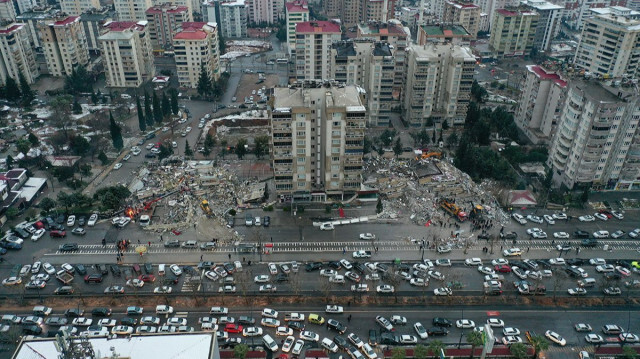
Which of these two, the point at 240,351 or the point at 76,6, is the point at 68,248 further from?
the point at 76,6

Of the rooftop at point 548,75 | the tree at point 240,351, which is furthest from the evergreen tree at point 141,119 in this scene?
the rooftop at point 548,75

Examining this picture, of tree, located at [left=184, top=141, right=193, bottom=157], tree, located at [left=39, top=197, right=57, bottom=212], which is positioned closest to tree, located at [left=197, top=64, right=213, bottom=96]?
tree, located at [left=184, top=141, right=193, bottom=157]

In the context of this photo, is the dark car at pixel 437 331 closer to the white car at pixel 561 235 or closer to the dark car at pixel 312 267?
the dark car at pixel 312 267

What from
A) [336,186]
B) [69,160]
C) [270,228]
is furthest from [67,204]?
[336,186]

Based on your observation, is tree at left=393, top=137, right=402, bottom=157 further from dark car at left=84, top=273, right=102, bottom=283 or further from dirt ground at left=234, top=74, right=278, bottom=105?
dark car at left=84, top=273, right=102, bottom=283

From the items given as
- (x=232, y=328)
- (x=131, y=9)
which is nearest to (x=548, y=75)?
(x=232, y=328)

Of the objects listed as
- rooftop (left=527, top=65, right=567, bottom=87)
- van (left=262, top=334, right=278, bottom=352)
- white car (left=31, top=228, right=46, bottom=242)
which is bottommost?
van (left=262, top=334, right=278, bottom=352)

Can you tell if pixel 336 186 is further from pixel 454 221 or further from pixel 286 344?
pixel 286 344
